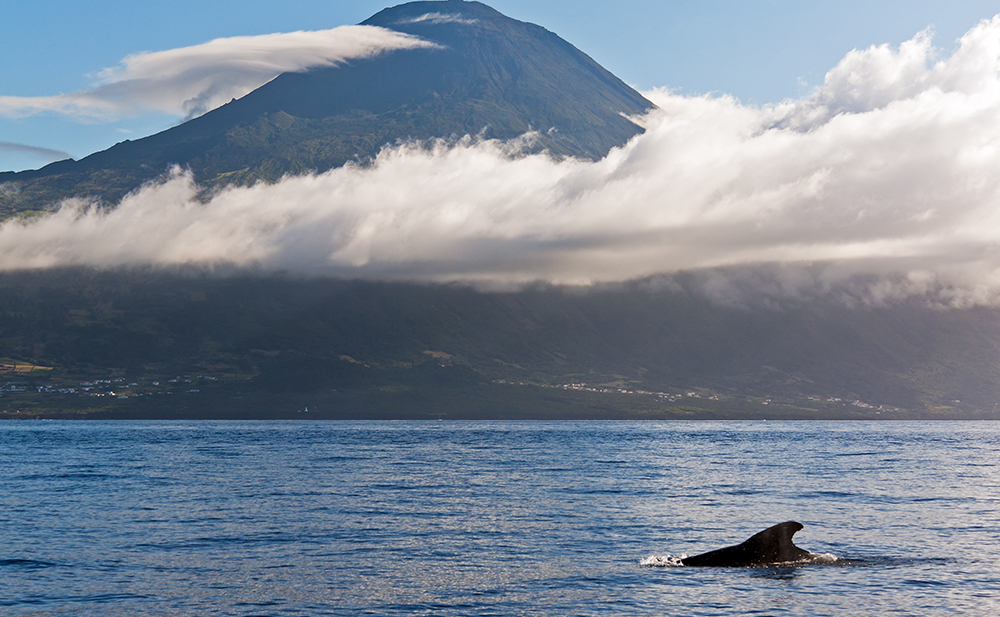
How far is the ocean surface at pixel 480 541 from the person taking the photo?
128 feet

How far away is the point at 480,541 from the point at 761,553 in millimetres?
16564

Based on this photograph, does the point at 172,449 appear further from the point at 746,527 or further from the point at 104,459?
the point at 746,527

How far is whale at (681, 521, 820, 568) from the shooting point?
4700 centimetres

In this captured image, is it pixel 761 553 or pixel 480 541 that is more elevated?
pixel 761 553

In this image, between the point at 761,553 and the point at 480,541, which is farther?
Answer: the point at 480,541

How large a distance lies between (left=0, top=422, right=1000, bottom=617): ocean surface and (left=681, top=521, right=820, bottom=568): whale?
1.32m

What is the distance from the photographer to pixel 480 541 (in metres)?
54.2

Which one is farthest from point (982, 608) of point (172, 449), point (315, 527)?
point (172, 449)

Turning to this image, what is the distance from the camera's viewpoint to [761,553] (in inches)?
1870

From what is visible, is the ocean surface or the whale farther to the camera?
the whale

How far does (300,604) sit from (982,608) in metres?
29.0

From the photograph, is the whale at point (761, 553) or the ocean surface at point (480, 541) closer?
the ocean surface at point (480, 541)

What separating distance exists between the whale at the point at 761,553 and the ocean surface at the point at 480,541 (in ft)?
4.33

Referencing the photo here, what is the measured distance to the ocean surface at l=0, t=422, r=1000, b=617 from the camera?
38906 mm
